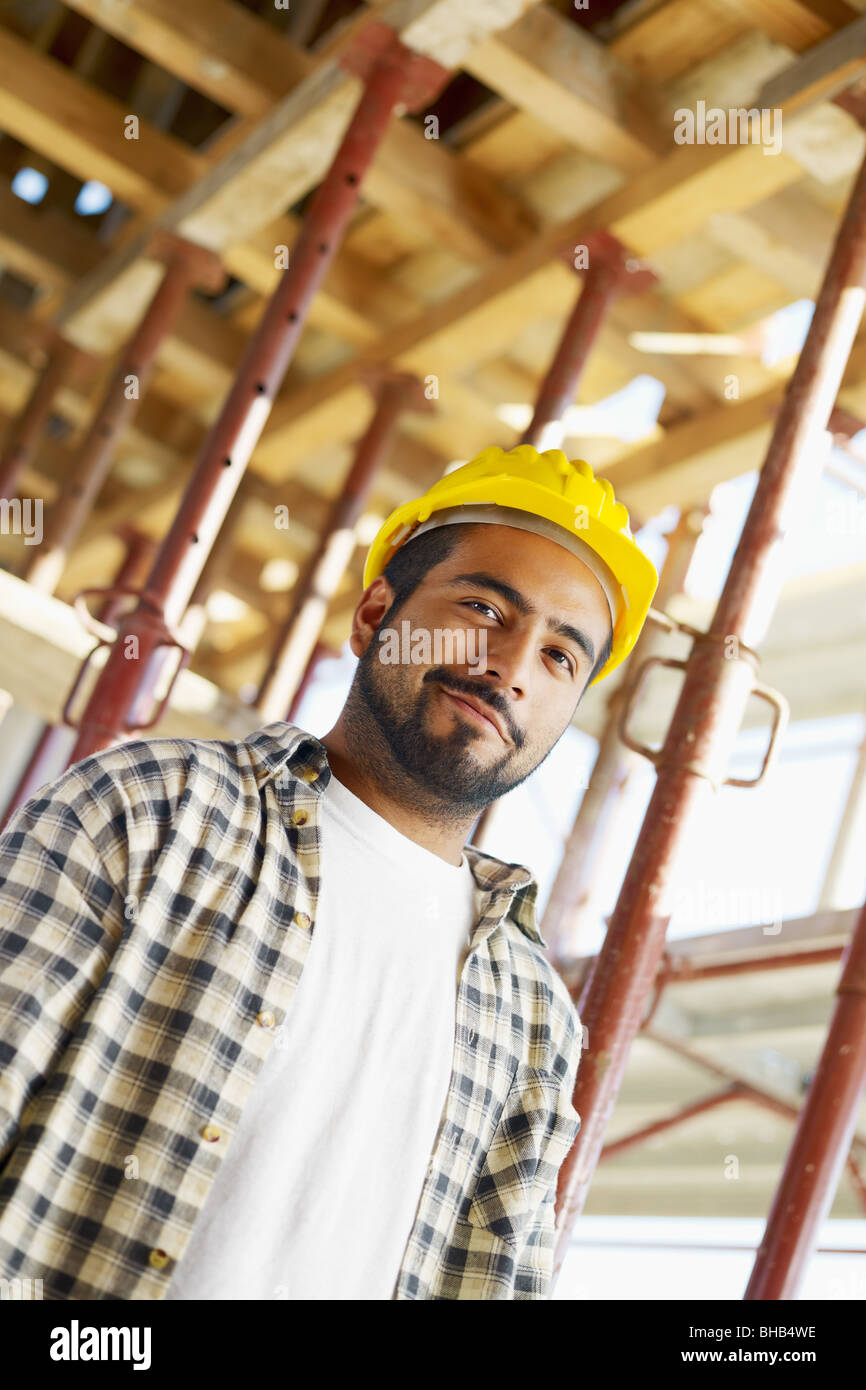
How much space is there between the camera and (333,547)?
34.2 ft

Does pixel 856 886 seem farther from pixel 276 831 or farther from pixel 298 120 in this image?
pixel 276 831

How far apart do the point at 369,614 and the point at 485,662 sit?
42 cm

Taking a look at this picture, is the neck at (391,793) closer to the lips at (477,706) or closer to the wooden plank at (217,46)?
the lips at (477,706)

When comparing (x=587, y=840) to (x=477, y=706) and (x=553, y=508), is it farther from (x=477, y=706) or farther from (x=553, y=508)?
(x=477, y=706)

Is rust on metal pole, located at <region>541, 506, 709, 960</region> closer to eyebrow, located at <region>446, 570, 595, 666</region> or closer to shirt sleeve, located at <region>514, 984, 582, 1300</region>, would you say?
shirt sleeve, located at <region>514, 984, 582, 1300</region>

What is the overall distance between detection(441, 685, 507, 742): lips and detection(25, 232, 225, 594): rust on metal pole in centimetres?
668

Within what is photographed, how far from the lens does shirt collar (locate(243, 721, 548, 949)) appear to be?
9.26ft

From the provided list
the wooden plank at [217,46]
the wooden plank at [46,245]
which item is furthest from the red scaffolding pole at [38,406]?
the wooden plank at [217,46]

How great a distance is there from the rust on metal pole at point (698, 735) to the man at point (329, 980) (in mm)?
1583

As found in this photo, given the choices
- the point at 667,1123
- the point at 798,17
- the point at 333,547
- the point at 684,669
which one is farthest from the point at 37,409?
the point at 684,669

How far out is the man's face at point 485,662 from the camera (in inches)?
116

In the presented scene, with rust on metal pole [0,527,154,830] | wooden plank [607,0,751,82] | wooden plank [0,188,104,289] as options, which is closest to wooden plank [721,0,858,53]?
wooden plank [607,0,751,82]
